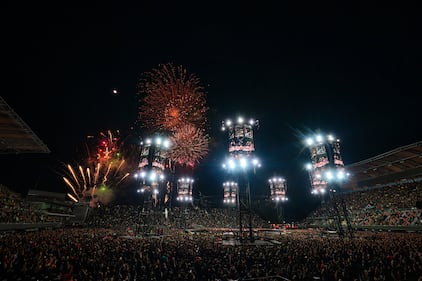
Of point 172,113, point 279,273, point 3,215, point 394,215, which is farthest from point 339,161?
point 3,215

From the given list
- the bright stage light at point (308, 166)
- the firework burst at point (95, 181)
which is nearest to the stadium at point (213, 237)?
the firework burst at point (95, 181)

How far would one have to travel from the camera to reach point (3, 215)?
64.3 ft

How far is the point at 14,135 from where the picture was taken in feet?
75.4

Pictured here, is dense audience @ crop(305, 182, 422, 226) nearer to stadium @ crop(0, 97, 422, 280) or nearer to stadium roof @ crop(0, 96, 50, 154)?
stadium @ crop(0, 97, 422, 280)

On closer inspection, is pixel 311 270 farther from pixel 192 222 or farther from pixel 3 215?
pixel 192 222

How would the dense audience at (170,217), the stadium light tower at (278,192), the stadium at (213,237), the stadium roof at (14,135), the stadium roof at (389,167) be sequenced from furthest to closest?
1. the stadium light tower at (278,192)
2. the dense audience at (170,217)
3. the stadium roof at (389,167)
4. the stadium roof at (14,135)
5. the stadium at (213,237)

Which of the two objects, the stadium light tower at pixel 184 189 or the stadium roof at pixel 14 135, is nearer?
the stadium roof at pixel 14 135

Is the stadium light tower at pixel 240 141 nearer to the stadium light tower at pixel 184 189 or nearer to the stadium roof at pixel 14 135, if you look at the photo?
the stadium roof at pixel 14 135

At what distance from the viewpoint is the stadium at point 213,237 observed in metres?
8.47

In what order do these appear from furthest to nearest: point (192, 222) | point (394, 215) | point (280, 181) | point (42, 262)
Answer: point (280, 181) < point (192, 222) < point (394, 215) < point (42, 262)

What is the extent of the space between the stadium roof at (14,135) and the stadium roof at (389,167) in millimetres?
49686

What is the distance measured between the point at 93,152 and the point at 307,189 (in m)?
54.0

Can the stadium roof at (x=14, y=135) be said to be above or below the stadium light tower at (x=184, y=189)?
above

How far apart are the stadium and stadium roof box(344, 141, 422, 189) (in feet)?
0.50
